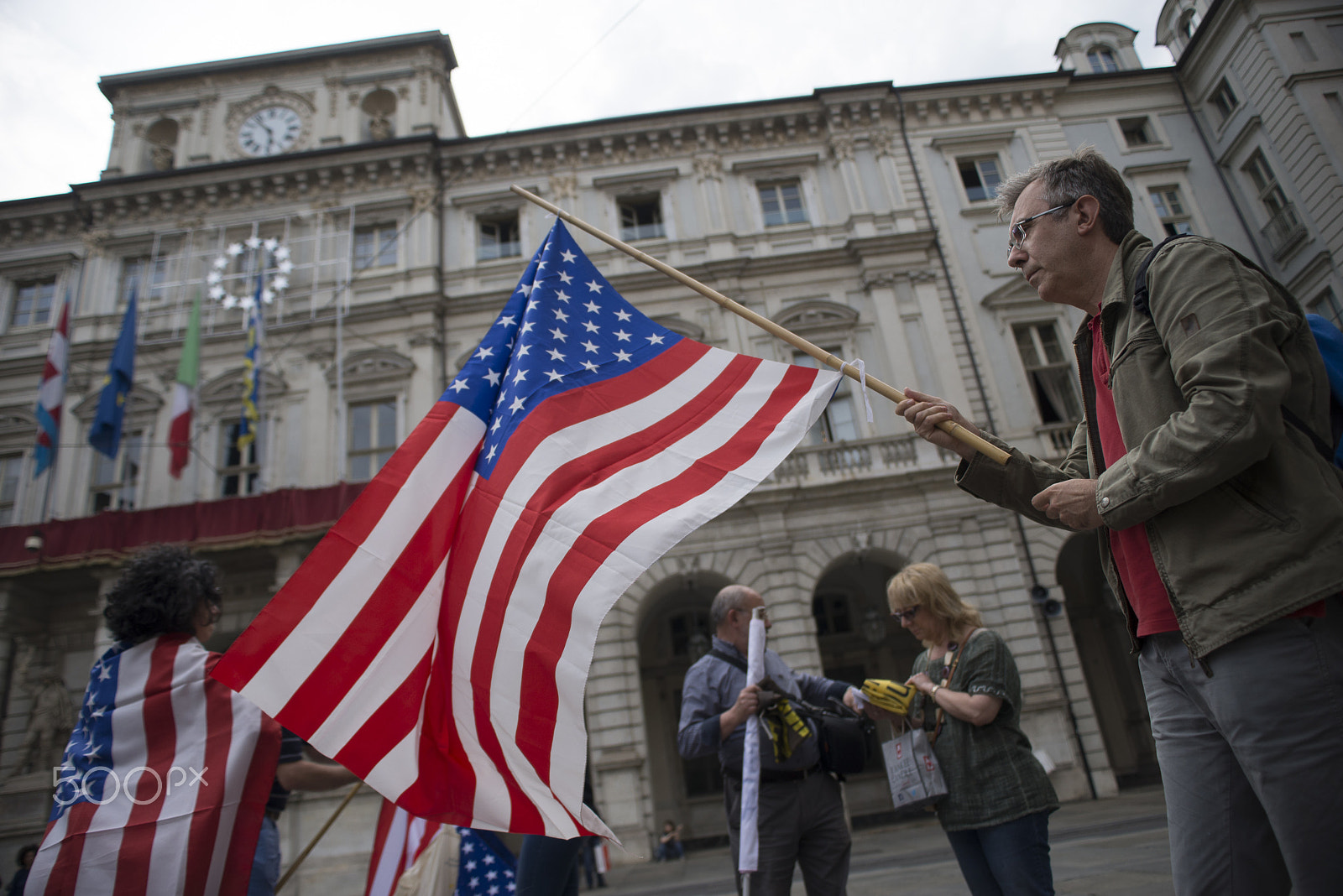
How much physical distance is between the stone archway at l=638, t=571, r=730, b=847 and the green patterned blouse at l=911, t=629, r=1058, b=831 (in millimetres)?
11236

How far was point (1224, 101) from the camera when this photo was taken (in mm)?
18328

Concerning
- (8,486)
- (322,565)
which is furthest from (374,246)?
(322,565)

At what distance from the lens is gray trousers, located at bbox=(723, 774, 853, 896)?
143 inches

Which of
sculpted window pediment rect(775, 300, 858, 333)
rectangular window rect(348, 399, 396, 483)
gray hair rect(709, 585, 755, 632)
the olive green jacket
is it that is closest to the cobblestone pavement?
gray hair rect(709, 585, 755, 632)

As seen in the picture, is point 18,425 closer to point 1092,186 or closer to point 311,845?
point 311,845

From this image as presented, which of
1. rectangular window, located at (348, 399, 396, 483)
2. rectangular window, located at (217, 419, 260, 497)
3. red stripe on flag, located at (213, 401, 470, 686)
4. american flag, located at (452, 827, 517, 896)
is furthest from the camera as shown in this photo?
rectangular window, located at (348, 399, 396, 483)

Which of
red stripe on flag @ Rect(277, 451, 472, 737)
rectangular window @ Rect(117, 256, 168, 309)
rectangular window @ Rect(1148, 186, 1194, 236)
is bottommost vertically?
red stripe on flag @ Rect(277, 451, 472, 737)

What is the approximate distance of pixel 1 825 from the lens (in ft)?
42.8

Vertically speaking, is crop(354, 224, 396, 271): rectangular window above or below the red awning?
above

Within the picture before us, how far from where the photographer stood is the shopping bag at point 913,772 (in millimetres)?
3211

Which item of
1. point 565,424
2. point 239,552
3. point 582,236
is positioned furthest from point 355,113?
point 565,424

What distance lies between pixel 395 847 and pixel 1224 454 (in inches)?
174

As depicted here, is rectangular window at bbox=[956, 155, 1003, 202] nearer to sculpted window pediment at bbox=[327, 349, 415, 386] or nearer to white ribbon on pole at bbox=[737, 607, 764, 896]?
sculpted window pediment at bbox=[327, 349, 415, 386]

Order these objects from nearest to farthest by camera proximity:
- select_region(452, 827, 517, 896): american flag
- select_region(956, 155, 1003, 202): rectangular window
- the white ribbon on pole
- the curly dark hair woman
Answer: the curly dark hair woman → the white ribbon on pole → select_region(452, 827, 517, 896): american flag → select_region(956, 155, 1003, 202): rectangular window
